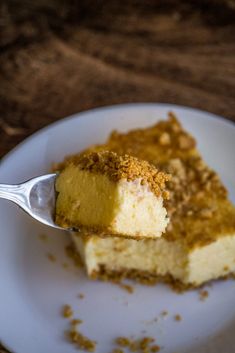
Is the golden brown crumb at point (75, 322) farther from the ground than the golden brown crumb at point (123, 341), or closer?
farther from the ground

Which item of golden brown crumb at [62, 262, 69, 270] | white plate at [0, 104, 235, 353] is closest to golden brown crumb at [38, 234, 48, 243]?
white plate at [0, 104, 235, 353]

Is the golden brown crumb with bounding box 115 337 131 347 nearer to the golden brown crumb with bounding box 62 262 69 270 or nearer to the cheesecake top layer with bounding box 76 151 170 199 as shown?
the golden brown crumb with bounding box 62 262 69 270

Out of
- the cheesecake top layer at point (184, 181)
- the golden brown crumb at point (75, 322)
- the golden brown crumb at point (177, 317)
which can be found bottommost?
the golden brown crumb at point (75, 322)

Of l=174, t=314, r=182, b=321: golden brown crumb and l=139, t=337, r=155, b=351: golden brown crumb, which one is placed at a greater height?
l=174, t=314, r=182, b=321: golden brown crumb

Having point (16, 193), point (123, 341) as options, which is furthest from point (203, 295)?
point (16, 193)

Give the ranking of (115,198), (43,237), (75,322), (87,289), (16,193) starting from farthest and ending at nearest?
(43,237)
(87,289)
(75,322)
(16,193)
(115,198)

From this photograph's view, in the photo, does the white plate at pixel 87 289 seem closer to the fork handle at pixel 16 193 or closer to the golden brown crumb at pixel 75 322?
the golden brown crumb at pixel 75 322

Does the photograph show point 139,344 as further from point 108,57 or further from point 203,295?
point 108,57

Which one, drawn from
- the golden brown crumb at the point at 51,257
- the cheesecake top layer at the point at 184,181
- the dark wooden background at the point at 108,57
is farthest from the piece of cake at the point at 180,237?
the dark wooden background at the point at 108,57
